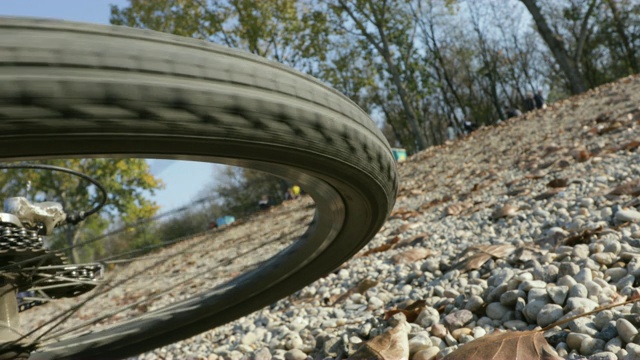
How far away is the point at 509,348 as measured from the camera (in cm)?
121

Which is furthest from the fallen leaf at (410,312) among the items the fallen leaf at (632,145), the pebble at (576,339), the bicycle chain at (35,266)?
the fallen leaf at (632,145)

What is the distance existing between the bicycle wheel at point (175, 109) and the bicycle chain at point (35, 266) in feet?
1.99

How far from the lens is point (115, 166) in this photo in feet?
60.1

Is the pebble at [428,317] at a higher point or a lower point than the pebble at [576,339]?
higher

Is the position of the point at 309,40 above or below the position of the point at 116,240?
above

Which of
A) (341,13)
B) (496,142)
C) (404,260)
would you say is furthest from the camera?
(341,13)

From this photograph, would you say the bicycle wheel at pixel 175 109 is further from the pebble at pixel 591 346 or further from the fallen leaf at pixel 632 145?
the fallen leaf at pixel 632 145

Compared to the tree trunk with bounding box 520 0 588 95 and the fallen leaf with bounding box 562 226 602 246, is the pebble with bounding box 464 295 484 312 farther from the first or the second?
the tree trunk with bounding box 520 0 588 95

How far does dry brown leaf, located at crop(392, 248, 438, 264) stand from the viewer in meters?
2.87

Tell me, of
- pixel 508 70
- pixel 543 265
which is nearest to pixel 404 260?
pixel 543 265

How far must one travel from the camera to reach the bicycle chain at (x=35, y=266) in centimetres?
131

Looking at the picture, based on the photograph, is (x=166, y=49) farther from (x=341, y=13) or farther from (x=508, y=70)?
(x=508, y=70)

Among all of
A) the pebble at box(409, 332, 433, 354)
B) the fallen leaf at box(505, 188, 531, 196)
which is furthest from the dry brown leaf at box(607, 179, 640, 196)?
the pebble at box(409, 332, 433, 354)

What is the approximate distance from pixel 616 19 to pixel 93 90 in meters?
26.8
